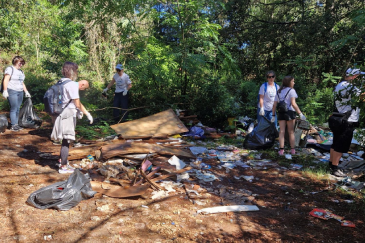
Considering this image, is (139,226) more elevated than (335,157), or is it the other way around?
(335,157)

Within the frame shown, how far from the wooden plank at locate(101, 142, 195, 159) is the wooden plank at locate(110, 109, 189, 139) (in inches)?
40.6

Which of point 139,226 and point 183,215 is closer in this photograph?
point 139,226

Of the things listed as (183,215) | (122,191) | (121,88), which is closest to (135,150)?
(122,191)

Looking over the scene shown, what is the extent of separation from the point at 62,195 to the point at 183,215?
1435mm

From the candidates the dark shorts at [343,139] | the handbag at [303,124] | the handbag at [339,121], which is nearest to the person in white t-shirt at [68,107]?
the handbag at [339,121]

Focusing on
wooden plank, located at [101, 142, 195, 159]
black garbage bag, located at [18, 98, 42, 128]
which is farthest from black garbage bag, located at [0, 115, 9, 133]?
wooden plank, located at [101, 142, 195, 159]

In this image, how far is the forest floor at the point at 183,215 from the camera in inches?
115

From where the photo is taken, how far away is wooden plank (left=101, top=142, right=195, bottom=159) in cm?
511

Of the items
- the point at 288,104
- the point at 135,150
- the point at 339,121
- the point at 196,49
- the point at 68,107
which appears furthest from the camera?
the point at 196,49

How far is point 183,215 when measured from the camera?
343 cm

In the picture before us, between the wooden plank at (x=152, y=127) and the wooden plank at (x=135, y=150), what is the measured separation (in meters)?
1.03

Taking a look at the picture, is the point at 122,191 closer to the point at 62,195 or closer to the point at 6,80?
the point at 62,195

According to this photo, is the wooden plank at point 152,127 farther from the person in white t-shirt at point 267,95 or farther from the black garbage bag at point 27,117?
the black garbage bag at point 27,117

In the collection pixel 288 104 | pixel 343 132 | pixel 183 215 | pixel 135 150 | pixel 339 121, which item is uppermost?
pixel 288 104
